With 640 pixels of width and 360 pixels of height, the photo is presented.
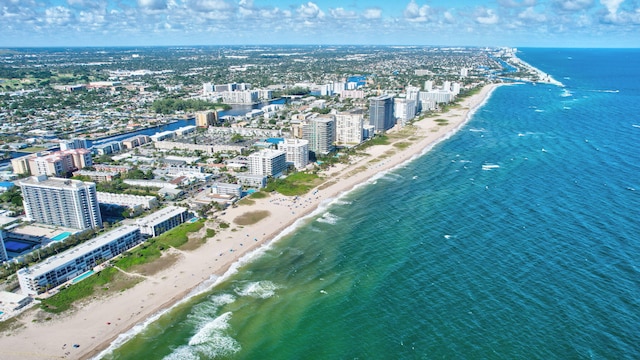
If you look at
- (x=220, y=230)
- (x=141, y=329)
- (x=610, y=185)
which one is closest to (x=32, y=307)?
(x=141, y=329)

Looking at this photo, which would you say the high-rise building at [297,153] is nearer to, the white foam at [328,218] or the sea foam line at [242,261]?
the sea foam line at [242,261]

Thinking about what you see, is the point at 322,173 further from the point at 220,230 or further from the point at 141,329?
the point at 141,329

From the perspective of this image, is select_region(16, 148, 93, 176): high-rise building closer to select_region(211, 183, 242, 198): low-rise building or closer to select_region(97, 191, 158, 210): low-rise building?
select_region(97, 191, 158, 210): low-rise building

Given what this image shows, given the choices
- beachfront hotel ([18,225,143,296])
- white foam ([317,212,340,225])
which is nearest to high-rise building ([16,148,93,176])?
beachfront hotel ([18,225,143,296])

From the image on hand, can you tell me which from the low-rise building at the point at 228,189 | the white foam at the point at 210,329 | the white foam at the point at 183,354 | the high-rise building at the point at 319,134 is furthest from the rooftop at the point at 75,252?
the high-rise building at the point at 319,134

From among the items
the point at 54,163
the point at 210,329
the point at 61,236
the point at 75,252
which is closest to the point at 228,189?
the point at 61,236

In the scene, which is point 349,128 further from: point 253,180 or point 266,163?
point 253,180
